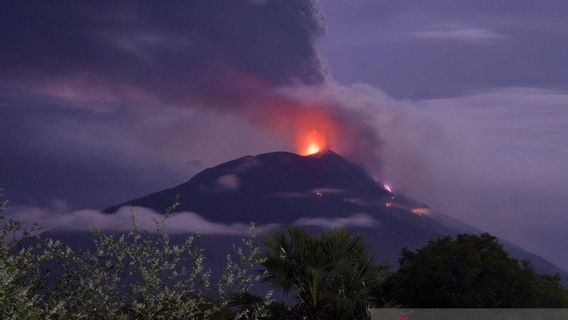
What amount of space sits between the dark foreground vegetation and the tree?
0.04 metres

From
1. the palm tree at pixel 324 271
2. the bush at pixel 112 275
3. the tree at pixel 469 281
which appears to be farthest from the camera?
the tree at pixel 469 281

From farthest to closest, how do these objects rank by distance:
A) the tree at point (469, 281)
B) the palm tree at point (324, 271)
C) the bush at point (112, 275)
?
the tree at point (469, 281)
the palm tree at point (324, 271)
the bush at point (112, 275)

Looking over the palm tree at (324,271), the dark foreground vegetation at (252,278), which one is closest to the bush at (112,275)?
the dark foreground vegetation at (252,278)

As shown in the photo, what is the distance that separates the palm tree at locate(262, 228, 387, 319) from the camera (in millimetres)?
17625

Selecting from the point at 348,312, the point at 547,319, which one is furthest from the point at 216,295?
the point at 547,319

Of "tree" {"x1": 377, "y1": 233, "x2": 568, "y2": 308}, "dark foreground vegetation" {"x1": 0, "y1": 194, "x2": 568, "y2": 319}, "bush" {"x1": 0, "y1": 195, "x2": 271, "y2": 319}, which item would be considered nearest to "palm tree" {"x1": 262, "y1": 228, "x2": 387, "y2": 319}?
"dark foreground vegetation" {"x1": 0, "y1": 194, "x2": 568, "y2": 319}

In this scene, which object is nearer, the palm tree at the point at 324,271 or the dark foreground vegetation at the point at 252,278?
the dark foreground vegetation at the point at 252,278

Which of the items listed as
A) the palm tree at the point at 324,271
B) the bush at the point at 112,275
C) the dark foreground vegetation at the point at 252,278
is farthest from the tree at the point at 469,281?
the bush at the point at 112,275

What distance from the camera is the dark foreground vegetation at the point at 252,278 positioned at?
10461 mm

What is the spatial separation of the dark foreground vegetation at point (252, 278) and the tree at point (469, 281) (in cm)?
4

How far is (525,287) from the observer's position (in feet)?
100

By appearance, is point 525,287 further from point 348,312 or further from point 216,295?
point 216,295

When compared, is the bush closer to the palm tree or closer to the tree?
the palm tree

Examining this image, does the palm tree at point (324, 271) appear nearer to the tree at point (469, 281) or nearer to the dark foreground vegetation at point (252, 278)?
the dark foreground vegetation at point (252, 278)
